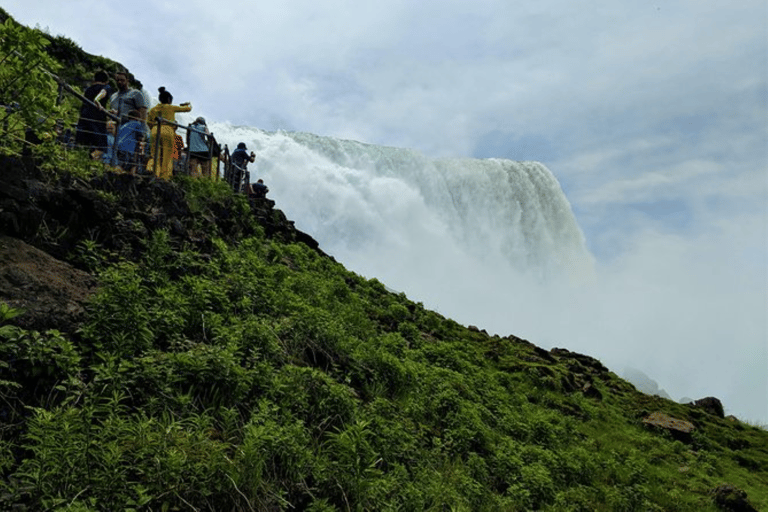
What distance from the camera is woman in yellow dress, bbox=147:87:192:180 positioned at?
12.3m

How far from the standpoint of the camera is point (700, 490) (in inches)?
437

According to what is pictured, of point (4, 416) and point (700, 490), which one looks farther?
point (700, 490)

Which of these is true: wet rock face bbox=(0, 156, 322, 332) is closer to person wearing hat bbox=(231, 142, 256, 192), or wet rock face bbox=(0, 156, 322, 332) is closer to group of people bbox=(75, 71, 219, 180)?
group of people bbox=(75, 71, 219, 180)

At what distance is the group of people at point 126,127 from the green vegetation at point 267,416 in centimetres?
124

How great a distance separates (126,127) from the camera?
11406 mm

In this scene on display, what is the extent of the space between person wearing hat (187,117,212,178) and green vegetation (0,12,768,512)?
1578 millimetres

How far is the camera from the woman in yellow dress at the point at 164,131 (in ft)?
40.4

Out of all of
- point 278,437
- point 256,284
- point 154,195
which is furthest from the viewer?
point 154,195

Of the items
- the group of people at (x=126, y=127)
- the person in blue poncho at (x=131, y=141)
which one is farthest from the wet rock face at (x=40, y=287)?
the person in blue poncho at (x=131, y=141)

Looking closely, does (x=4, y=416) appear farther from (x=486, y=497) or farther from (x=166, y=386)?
(x=486, y=497)

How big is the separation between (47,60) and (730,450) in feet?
60.5

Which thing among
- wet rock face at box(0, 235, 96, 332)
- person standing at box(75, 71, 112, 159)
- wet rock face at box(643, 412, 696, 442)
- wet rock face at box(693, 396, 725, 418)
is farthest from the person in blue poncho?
wet rock face at box(693, 396, 725, 418)

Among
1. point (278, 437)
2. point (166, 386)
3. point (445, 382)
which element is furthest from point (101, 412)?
point (445, 382)

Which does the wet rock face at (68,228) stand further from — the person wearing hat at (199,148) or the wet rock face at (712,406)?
the wet rock face at (712,406)
